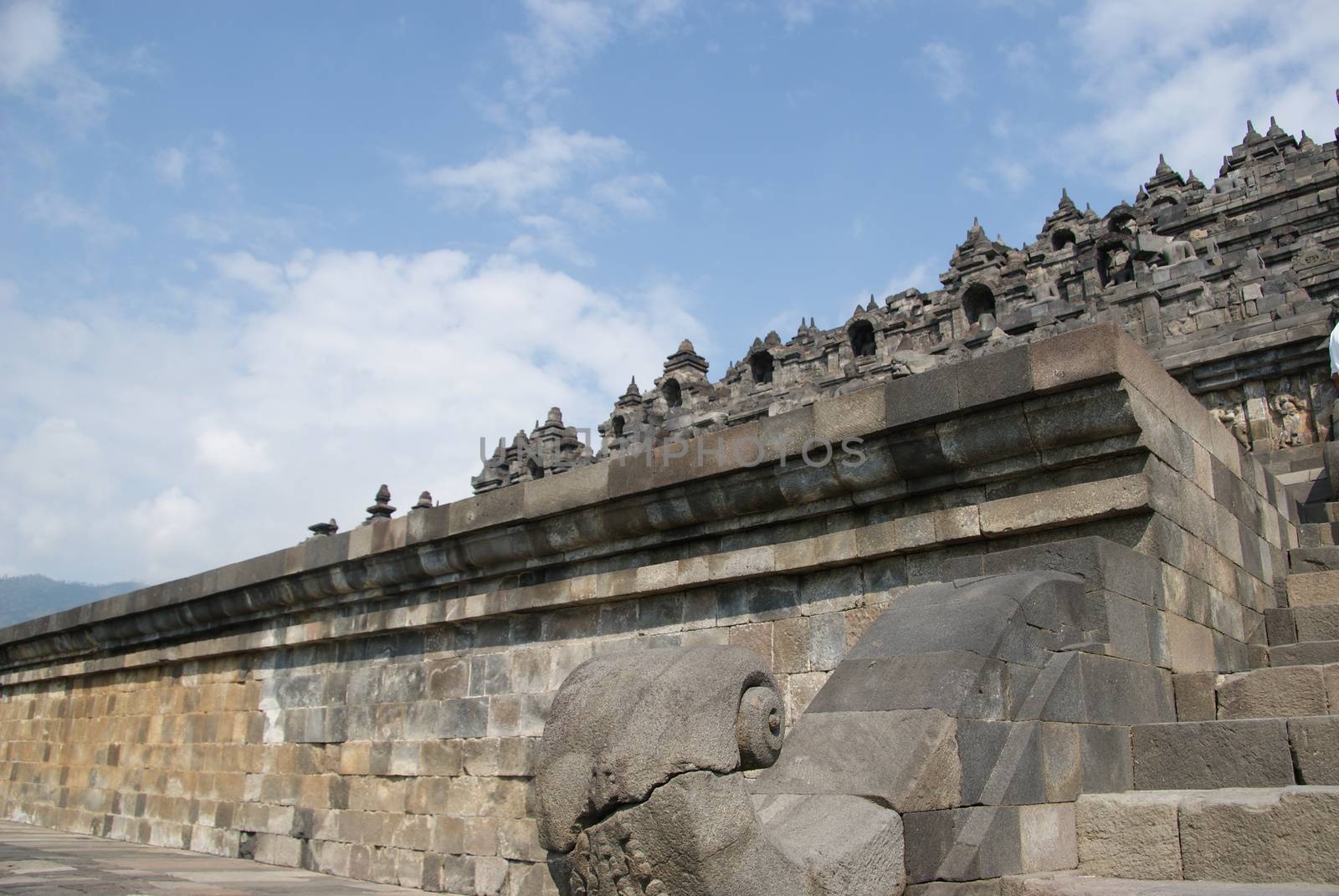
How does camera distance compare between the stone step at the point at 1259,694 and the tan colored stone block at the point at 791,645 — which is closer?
the stone step at the point at 1259,694

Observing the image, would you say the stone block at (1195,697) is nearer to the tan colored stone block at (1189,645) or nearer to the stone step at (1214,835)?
the tan colored stone block at (1189,645)

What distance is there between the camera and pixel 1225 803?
3.73 meters

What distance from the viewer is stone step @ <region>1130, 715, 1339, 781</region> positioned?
12.9 feet

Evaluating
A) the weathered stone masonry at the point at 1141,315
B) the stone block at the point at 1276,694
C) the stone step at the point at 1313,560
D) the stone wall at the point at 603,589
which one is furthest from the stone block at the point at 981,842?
the weathered stone masonry at the point at 1141,315

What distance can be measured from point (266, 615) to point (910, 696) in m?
7.46

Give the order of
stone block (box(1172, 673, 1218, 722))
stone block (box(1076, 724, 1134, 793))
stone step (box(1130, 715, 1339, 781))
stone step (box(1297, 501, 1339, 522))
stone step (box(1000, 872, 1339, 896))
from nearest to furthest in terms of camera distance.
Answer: stone step (box(1000, 872, 1339, 896)), stone step (box(1130, 715, 1339, 781)), stone block (box(1076, 724, 1134, 793)), stone block (box(1172, 673, 1218, 722)), stone step (box(1297, 501, 1339, 522))

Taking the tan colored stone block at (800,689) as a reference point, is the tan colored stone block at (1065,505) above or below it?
above

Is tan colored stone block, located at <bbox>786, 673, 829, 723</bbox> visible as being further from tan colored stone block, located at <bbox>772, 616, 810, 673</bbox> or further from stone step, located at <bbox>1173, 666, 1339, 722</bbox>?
stone step, located at <bbox>1173, 666, 1339, 722</bbox>

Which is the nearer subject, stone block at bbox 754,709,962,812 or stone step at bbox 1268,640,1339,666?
stone block at bbox 754,709,962,812

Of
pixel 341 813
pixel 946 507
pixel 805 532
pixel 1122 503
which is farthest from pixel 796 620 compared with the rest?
pixel 341 813

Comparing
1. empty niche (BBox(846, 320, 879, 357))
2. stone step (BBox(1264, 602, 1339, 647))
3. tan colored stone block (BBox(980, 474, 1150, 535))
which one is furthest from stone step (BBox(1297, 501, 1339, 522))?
empty niche (BBox(846, 320, 879, 357))

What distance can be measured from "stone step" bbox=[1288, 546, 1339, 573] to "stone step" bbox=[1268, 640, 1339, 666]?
1.16 meters

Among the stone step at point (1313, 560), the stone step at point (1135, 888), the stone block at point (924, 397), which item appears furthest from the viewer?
the stone step at point (1313, 560)

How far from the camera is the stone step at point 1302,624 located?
18.9ft
